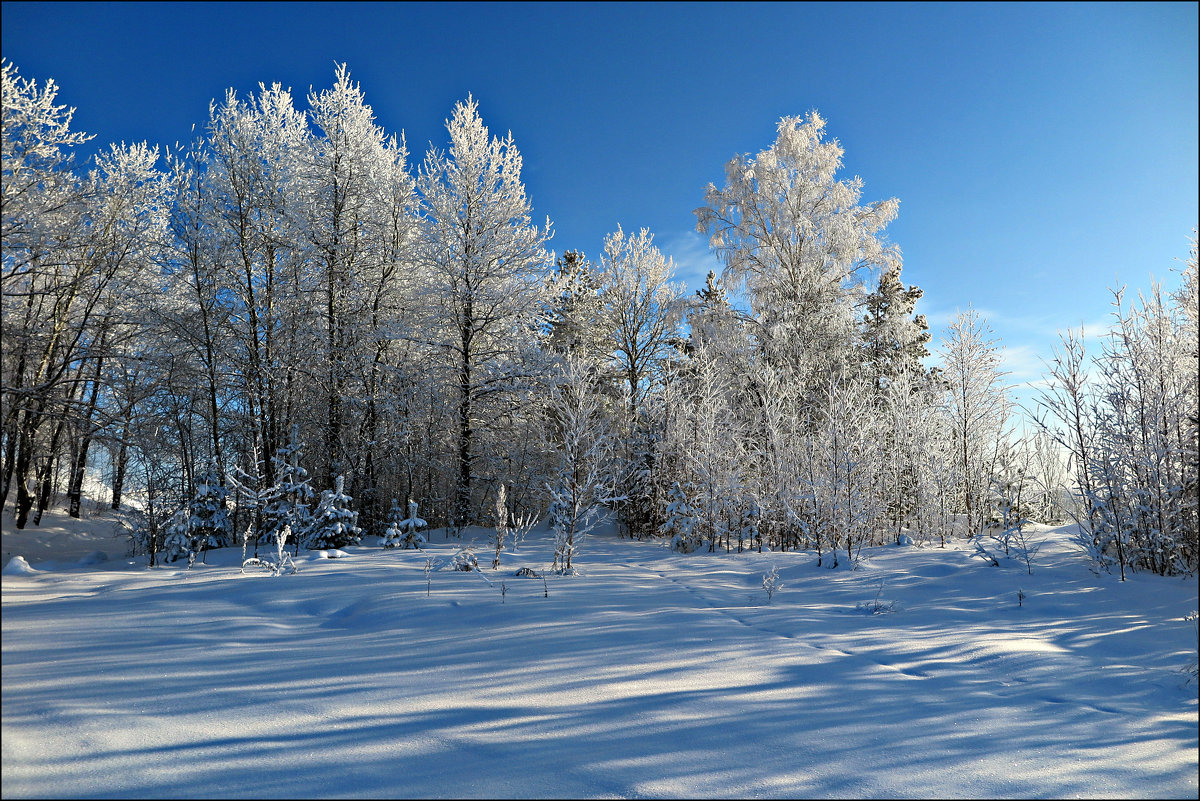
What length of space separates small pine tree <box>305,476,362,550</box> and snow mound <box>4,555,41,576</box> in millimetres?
7258

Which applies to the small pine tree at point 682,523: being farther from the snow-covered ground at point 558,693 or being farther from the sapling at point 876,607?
the snow-covered ground at point 558,693

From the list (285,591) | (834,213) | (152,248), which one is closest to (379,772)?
(285,591)

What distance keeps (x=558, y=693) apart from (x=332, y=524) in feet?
26.7

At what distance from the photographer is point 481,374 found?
14.7 meters

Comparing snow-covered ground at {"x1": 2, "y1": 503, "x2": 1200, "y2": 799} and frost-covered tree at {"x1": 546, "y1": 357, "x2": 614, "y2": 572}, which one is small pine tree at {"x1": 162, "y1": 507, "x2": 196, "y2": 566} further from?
frost-covered tree at {"x1": 546, "y1": 357, "x2": 614, "y2": 572}

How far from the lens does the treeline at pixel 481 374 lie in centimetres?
764

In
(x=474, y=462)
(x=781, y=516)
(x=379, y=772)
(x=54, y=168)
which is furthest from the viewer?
(x=474, y=462)

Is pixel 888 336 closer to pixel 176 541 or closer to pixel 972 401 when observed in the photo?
pixel 972 401

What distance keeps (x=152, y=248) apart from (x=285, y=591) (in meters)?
11.6

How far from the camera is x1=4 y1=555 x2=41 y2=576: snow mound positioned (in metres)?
2.14

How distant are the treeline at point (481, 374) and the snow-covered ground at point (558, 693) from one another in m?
2.88

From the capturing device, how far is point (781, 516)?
11.0 meters

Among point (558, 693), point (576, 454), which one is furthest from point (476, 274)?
point (558, 693)

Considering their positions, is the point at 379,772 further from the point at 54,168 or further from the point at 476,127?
the point at 476,127
